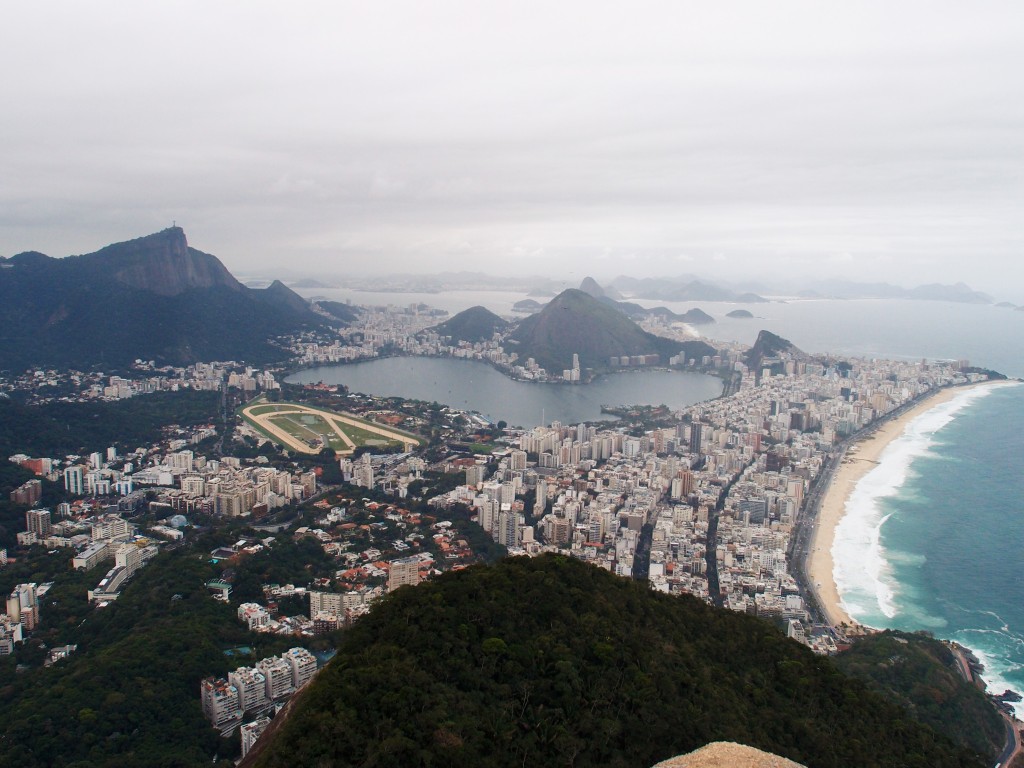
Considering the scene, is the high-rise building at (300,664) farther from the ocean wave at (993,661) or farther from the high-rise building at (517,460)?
the high-rise building at (517,460)

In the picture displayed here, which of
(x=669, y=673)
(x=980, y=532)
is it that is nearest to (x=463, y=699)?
(x=669, y=673)

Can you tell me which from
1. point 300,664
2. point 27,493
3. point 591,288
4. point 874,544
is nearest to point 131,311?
point 27,493

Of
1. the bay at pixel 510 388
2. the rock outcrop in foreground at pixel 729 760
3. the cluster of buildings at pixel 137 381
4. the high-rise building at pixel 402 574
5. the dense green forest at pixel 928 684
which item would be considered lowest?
the dense green forest at pixel 928 684

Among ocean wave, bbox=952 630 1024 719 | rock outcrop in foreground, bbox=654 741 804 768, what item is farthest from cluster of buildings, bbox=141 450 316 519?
ocean wave, bbox=952 630 1024 719

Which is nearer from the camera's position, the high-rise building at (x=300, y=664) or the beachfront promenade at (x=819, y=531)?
the high-rise building at (x=300, y=664)

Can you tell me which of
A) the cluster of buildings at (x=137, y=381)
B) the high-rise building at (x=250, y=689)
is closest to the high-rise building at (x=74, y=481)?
the cluster of buildings at (x=137, y=381)

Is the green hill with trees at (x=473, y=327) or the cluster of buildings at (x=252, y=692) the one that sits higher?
the green hill with trees at (x=473, y=327)

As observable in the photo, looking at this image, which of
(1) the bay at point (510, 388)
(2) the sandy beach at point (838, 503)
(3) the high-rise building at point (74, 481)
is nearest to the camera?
(2) the sandy beach at point (838, 503)

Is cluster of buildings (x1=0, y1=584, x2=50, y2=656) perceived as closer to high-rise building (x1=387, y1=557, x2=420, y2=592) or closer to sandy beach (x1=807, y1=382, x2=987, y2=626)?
high-rise building (x1=387, y1=557, x2=420, y2=592)
